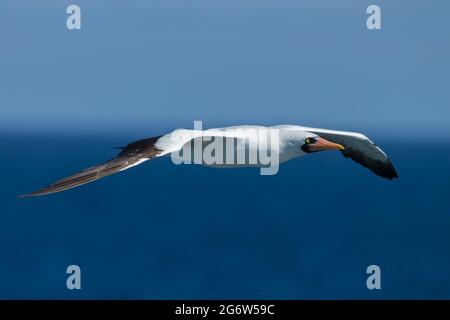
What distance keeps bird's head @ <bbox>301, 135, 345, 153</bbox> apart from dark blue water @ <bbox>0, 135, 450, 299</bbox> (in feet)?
91.4

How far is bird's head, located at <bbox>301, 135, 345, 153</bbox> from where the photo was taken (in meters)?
14.2

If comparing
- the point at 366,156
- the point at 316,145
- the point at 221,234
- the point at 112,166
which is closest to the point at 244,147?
the point at 316,145

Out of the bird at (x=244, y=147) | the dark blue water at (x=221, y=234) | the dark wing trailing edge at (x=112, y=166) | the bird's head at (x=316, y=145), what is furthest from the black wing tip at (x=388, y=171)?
the dark blue water at (x=221, y=234)

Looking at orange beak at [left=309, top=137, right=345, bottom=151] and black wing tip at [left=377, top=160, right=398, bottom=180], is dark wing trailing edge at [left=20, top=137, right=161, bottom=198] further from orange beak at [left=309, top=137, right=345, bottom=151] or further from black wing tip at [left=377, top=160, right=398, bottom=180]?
black wing tip at [left=377, top=160, right=398, bottom=180]

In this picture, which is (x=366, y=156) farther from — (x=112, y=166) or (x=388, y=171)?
(x=112, y=166)

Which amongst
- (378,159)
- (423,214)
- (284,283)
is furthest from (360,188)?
(378,159)

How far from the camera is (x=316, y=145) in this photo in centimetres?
1426

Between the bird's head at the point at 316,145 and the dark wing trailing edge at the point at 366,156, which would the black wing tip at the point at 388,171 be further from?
the bird's head at the point at 316,145

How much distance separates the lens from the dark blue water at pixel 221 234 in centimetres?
4538

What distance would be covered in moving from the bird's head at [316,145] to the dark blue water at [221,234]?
1097 inches

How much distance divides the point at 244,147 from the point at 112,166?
8.61ft

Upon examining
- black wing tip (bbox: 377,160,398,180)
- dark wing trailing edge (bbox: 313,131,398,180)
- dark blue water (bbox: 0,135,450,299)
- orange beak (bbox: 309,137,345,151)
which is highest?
orange beak (bbox: 309,137,345,151)

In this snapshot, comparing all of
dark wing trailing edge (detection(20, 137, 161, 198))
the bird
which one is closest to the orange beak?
the bird

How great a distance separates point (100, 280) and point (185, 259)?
248 inches
